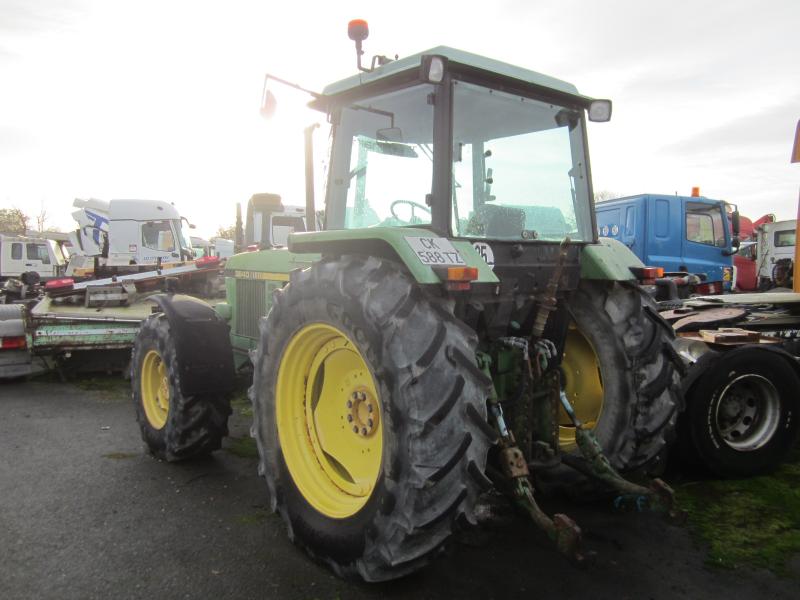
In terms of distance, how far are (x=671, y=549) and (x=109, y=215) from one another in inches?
603

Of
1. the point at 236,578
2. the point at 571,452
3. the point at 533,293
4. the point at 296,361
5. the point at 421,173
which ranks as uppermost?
the point at 421,173

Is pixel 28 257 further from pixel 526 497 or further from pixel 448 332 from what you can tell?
pixel 526 497

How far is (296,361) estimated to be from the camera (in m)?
3.04

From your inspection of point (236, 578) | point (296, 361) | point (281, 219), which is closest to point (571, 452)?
point (296, 361)

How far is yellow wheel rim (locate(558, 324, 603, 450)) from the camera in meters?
3.48

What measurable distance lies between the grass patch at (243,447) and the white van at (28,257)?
58.8 ft

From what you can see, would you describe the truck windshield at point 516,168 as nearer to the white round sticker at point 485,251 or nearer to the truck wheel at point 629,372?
the white round sticker at point 485,251

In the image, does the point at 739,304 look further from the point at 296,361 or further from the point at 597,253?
the point at 296,361

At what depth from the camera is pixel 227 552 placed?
2965 millimetres

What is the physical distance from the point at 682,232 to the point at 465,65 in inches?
287

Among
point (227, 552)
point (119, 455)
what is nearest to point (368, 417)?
point (227, 552)

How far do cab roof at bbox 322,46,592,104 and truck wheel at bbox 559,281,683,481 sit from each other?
3.57 ft

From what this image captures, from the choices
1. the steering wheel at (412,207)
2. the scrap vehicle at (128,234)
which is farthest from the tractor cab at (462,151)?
the scrap vehicle at (128,234)

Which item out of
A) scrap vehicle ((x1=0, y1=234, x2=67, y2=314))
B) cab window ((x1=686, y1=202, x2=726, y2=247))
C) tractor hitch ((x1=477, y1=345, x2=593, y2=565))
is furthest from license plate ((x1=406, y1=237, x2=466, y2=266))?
scrap vehicle ((x1=0, y1=234, x2=67, y2=314))
